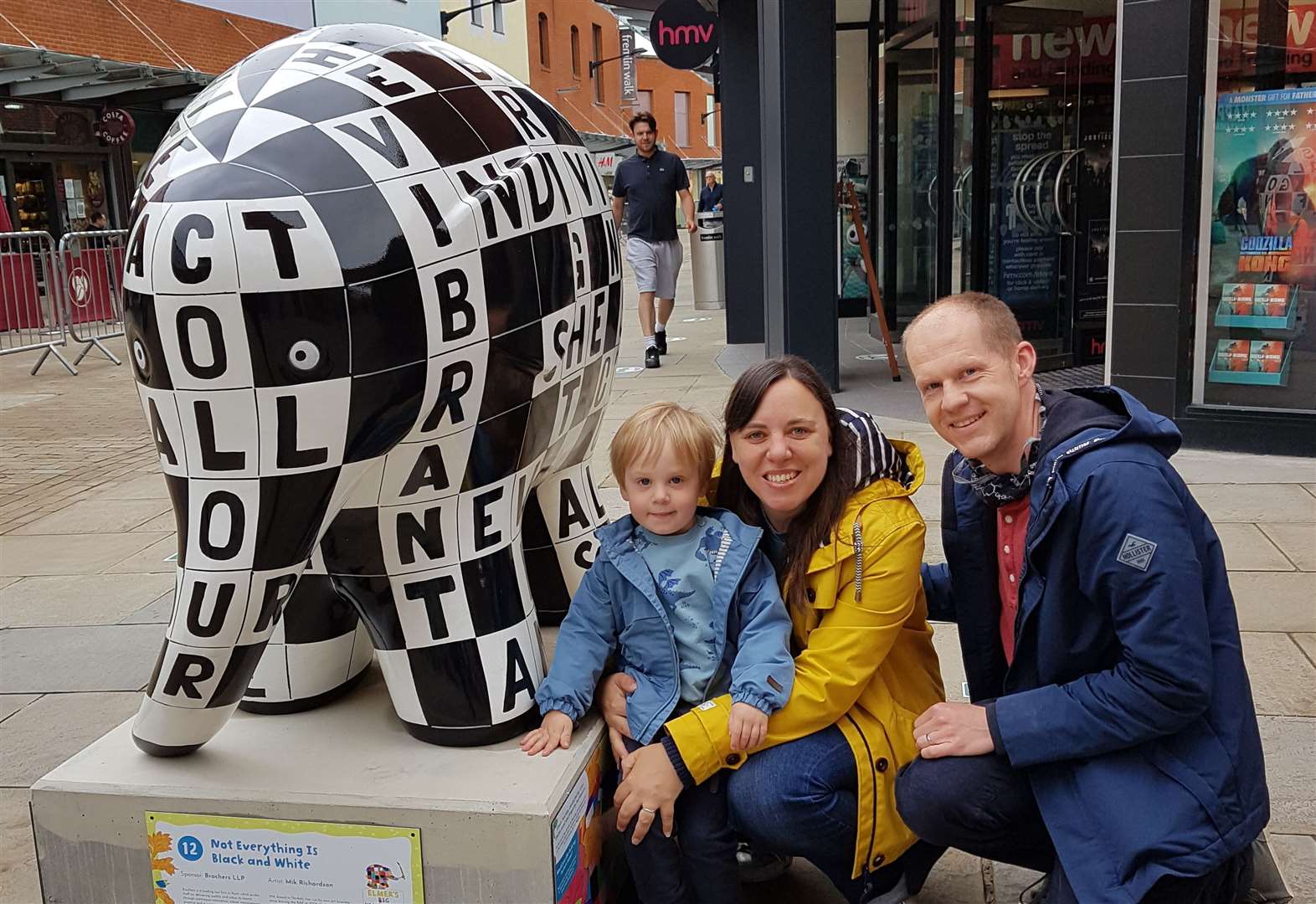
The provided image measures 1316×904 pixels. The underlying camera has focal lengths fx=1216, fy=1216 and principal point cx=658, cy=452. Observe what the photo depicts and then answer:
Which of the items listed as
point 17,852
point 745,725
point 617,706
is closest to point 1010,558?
point 745,725

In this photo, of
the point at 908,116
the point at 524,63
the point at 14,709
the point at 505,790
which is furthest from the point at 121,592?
the point at 524,63

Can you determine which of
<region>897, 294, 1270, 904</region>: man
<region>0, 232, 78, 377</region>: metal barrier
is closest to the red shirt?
<region>897, 294, 1270, 904</region>: man

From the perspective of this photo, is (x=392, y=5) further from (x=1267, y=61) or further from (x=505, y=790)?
(x=505, y=790)

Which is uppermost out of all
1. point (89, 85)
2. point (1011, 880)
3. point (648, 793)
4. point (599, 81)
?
point (599, 81)

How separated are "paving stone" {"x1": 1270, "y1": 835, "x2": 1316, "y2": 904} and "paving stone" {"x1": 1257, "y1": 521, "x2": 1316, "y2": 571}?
6.15 feet

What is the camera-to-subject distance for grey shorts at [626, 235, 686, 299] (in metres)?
9.33

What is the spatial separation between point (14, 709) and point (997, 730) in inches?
110

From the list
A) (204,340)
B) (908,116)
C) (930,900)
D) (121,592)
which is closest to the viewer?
(204,340)

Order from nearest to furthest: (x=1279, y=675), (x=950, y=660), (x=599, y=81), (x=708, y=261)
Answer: (x=1279, y=675), (x=950, y=660), (x=708, y=261), (x=599, y=81)

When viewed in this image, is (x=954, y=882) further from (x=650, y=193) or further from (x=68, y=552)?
(x=650, y=193)

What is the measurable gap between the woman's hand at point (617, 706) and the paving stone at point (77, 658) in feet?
6.30

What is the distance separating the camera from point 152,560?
4883mm

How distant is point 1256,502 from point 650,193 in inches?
218

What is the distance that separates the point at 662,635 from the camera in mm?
2123
